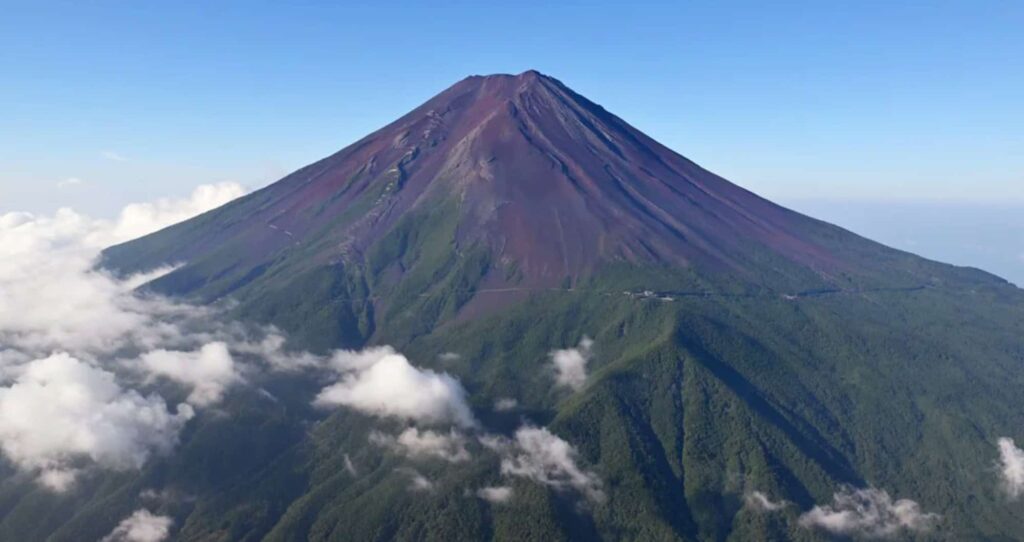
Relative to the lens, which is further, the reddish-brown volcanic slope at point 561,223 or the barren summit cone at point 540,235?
the reddish-brown volcanic slope at point 561,223

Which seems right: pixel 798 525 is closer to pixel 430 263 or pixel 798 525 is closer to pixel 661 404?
pixel 661 404

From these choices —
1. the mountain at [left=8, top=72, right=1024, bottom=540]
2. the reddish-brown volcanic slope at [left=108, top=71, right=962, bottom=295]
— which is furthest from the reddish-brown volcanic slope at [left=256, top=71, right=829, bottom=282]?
the mountain at [left=8, top=72, right=1024, bottom=540]

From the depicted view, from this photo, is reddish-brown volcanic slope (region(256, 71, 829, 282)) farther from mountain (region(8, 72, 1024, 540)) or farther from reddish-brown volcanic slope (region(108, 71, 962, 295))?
mountain (region(8, 72, 1024, 540))

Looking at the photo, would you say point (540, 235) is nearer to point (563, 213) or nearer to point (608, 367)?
point (563, 213)

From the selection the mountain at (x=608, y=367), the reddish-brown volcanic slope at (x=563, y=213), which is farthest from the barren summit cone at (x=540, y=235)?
the mountain at (x=608, y=367)

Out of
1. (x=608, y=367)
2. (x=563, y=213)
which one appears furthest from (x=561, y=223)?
(x=608, y=367)

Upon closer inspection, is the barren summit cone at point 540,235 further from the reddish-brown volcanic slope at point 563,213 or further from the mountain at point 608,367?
the mountain at point 608,367

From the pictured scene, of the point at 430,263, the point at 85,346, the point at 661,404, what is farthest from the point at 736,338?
the point at 85,346

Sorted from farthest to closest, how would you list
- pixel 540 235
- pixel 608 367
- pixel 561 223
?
pixel 561 223 → pixel 540 235 → pixel 608 367
